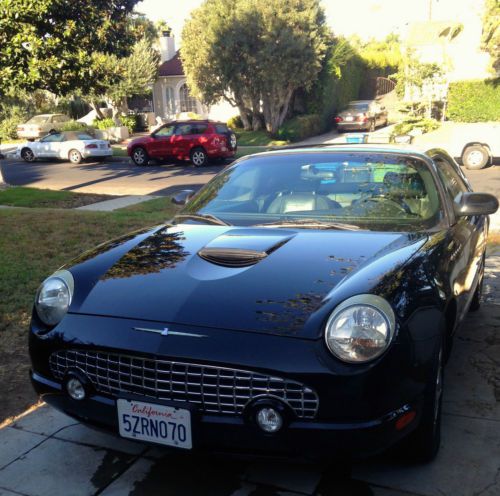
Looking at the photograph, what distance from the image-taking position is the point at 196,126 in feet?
68.3

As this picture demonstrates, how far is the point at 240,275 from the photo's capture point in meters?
2.83

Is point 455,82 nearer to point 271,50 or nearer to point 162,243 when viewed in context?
point 271,50

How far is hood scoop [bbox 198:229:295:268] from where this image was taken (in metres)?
3.00

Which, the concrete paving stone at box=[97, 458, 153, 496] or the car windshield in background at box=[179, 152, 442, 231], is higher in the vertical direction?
the car windshield in background at box=[179, 152, 442, 231]

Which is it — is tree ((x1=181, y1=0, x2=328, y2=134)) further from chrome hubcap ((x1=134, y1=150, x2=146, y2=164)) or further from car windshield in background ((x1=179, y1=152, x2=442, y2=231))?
car windshield in background ((x1=179, y1=152, x2=442, y2=231))

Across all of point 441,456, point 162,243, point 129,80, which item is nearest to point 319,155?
point 162,243

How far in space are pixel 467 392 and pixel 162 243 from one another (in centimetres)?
211

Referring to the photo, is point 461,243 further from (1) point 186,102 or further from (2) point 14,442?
(1) point 186,102

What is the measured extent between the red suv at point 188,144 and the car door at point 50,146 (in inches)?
144

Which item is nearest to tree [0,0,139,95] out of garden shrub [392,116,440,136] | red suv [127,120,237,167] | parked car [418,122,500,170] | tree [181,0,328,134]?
red suv [127,120,237,167]

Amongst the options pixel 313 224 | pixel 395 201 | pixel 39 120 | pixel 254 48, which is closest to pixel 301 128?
pixel 254 48

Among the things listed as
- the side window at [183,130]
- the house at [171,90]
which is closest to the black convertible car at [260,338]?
the side window at [183,130]

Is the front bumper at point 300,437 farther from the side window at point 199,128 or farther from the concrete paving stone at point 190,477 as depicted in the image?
the side window at point 199,128

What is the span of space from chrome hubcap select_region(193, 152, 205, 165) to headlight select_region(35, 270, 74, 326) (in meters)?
17.5
